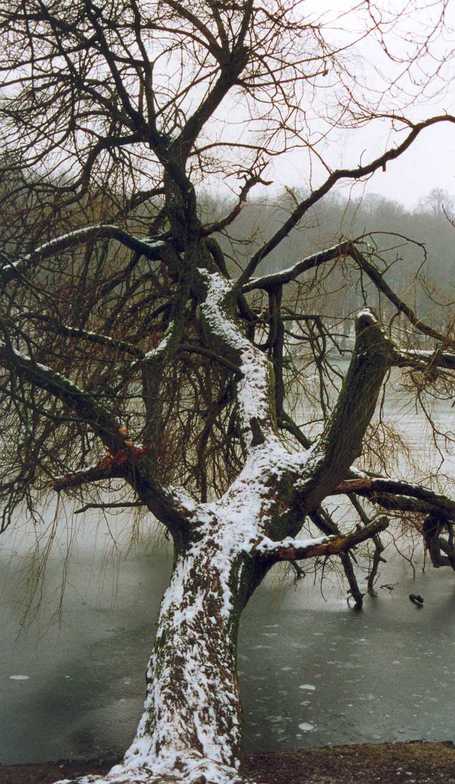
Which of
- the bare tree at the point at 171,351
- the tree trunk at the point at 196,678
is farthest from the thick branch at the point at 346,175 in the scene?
the tree trunk at the point at 196,678

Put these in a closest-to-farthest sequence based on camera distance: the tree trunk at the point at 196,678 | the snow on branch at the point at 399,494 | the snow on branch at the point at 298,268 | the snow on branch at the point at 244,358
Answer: the tree trunk at the point at 196,678 < the snow on branch at the point at 244,358 < the snow on branch at the point at 399,494 < the snow on branch at the point at 298,268

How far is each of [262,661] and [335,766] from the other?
2471 mm

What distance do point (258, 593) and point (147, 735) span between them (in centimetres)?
530

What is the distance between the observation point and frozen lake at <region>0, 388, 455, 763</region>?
605 cm

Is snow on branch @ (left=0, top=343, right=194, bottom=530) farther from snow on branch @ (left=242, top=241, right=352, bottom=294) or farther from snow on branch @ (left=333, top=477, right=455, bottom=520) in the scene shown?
snow on branch @ (left=242, top=241, right=352, bottom=294)

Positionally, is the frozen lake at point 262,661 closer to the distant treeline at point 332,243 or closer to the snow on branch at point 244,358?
the snow on branch at point 244,358

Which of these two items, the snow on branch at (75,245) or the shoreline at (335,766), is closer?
the snow on branch at (75,245)

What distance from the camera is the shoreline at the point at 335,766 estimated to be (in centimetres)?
464

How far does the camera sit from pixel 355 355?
5637 mm

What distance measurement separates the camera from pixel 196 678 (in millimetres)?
4344

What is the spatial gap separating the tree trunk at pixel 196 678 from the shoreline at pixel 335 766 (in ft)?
0.99

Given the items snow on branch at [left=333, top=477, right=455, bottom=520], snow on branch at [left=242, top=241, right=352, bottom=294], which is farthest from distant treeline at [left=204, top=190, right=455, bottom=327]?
snow on branch at [left=333, top=477, right=455, bottom=520]

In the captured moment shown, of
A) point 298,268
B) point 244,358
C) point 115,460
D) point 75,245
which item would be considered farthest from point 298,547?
point 298,268

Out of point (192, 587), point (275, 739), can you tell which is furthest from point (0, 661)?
point (192, 587)
